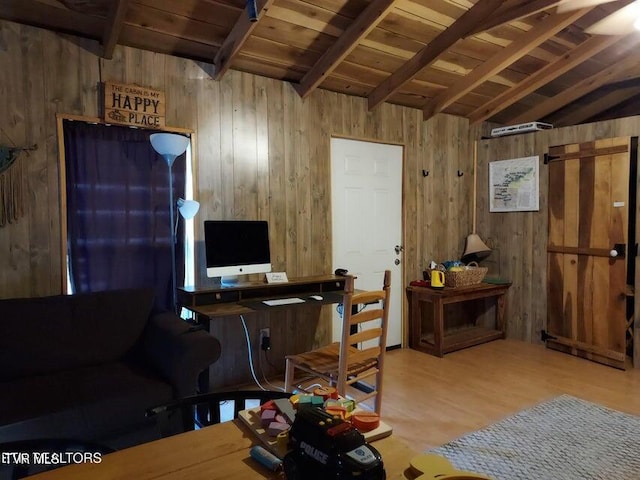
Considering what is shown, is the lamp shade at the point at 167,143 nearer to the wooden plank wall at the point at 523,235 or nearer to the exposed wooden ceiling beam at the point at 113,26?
the exposed wooden ceiling beam at the point at 113,26

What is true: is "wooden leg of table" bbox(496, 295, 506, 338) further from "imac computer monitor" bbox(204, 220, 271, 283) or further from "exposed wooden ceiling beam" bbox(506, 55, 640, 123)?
"imac computer monitor" bbox(204, 220, 271, 283)

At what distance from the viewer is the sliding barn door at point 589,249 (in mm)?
3594

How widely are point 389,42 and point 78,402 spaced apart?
305 centimetres

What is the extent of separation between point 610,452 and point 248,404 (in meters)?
2.13

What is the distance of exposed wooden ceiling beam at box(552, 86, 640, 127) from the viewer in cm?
441

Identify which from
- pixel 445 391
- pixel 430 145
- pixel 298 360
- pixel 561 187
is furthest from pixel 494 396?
pixel 430 145

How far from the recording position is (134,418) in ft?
6.75

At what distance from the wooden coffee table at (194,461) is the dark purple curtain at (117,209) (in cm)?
188

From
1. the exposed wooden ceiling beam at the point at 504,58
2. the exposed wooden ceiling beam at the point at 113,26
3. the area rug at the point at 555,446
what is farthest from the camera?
the exposed wooden ceiling beam at the point at 504,58

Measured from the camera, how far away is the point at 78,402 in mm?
1938

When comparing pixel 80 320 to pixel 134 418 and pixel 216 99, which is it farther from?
→ pixel 216 99

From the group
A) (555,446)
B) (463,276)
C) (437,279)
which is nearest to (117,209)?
(437,279)

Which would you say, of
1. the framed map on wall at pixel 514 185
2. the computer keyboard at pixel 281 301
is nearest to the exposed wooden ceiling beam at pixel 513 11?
the framed map on wall at pixel 514 185

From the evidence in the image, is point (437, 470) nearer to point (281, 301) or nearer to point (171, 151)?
point (281, 301)
